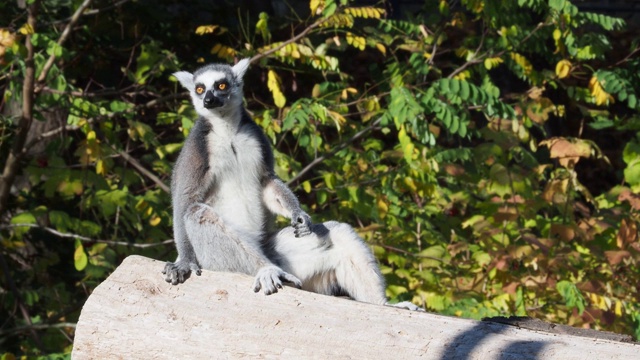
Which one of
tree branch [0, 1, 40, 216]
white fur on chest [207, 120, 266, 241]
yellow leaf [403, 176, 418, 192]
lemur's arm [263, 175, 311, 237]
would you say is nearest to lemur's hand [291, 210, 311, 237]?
lemur's arm [263, 175, 311, 237]

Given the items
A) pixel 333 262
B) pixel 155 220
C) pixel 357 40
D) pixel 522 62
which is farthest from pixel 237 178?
pixel 522 62

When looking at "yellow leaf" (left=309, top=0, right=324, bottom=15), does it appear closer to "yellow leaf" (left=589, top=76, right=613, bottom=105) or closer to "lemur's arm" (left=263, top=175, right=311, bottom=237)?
"lemur's arm" (left=263, top=175, right=311, bottom=237)

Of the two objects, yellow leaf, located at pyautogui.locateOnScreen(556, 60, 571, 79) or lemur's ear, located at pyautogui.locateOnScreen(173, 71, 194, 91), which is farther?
yellow leaf, located at pyautogui.locateOnScreen(556, 60, 571, 79)

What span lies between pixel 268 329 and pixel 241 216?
1087mm

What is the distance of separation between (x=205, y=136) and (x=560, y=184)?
8.43ft

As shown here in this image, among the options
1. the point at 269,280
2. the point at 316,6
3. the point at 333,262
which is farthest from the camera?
the point at 316,6

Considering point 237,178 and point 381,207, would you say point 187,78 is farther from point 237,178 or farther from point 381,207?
point 381,207

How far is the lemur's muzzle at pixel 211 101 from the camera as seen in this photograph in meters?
4.25

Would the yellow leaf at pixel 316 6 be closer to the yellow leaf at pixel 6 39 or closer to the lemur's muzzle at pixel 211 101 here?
the lemur's muzzle at pixel 211 101

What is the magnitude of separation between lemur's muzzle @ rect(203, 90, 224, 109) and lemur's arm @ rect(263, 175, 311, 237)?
45 cm

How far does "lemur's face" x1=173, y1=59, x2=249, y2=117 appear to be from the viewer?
14.1 feet

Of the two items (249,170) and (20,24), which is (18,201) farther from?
(249,170)

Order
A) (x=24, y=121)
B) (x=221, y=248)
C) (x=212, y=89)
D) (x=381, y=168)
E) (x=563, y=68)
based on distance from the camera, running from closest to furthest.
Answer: (x=221, y=248) → (x=212, y=89) → (x=24, y=121) → (x=563, y=68) → (x=381, y=168)

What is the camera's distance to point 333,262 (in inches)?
160
